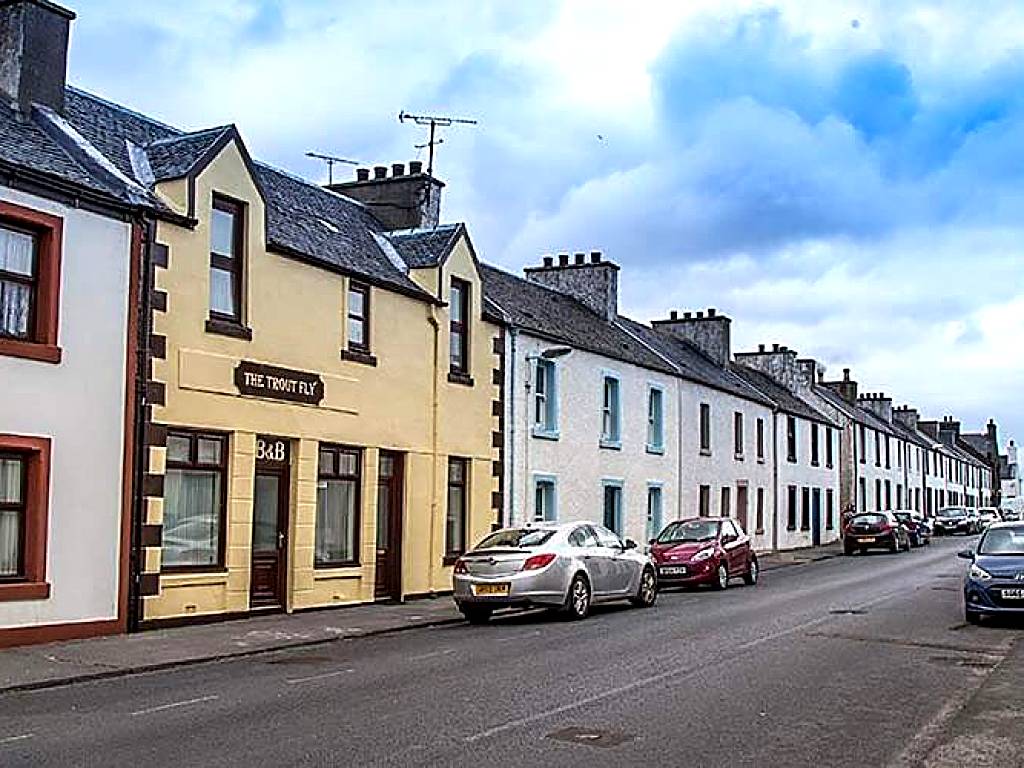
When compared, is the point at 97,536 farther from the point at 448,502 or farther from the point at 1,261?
the point at 448,502

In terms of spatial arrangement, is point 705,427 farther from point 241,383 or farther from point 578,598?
point 241,383

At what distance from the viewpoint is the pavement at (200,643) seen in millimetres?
13688

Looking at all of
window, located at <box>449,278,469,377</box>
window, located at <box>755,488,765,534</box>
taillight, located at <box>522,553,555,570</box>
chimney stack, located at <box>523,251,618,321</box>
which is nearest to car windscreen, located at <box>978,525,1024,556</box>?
taillight, located at <box>522,553,555,570</box>

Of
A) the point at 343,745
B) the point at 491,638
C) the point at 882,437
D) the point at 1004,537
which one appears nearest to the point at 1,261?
the point at 491,638

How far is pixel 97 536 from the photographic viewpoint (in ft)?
55.0

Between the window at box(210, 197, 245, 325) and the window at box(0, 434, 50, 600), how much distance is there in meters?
4.10

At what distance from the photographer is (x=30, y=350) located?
15.8 meters

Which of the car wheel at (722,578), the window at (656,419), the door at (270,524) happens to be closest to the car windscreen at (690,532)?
the car wheel at (722,578)

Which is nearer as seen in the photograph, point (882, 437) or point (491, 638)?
point (491, 638)

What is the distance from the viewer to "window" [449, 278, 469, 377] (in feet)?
84.6

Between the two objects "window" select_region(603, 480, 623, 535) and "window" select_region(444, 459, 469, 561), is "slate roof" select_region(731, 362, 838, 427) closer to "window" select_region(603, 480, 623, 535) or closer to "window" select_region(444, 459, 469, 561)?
"window" select_region(603, 480, 623, 535)

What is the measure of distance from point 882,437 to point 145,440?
196 ft

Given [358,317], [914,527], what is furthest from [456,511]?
[914,527]

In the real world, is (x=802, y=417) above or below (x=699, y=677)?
above
